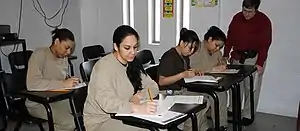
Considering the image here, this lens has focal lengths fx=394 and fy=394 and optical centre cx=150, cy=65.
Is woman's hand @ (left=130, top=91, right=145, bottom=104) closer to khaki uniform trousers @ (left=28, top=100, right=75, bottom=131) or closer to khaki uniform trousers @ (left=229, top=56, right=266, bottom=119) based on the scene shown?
khaki uniform trousers @ (left=28, top=100, right=75, bottom=131)

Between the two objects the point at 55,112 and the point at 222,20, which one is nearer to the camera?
the point at 55,112

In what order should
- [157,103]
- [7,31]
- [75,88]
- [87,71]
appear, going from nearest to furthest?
[157,103], [75,88], [87,71], [7,31]

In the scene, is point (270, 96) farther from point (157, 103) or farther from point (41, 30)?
point (41, 30)

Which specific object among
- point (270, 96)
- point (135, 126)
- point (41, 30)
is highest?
point (41, 30)

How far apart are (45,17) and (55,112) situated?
91.6 inches

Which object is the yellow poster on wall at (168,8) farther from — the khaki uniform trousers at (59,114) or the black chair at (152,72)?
the khaki uniform trousers at (59,114)

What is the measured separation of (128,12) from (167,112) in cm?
311

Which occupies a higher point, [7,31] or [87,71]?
[7,31]

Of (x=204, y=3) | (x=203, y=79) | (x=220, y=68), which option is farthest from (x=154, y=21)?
(x=203, y=79)

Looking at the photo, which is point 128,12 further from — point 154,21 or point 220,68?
point 220,68

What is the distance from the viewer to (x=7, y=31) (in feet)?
13.8

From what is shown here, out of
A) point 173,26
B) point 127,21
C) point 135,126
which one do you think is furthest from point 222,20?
point 135,126

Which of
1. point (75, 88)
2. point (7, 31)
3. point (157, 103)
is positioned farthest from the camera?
point (7, 31)

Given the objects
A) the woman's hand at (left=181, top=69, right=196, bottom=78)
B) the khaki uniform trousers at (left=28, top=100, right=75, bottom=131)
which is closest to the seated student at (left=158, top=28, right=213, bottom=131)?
the woman's hand at (left=181, top=69, right=196, bottom=78)
